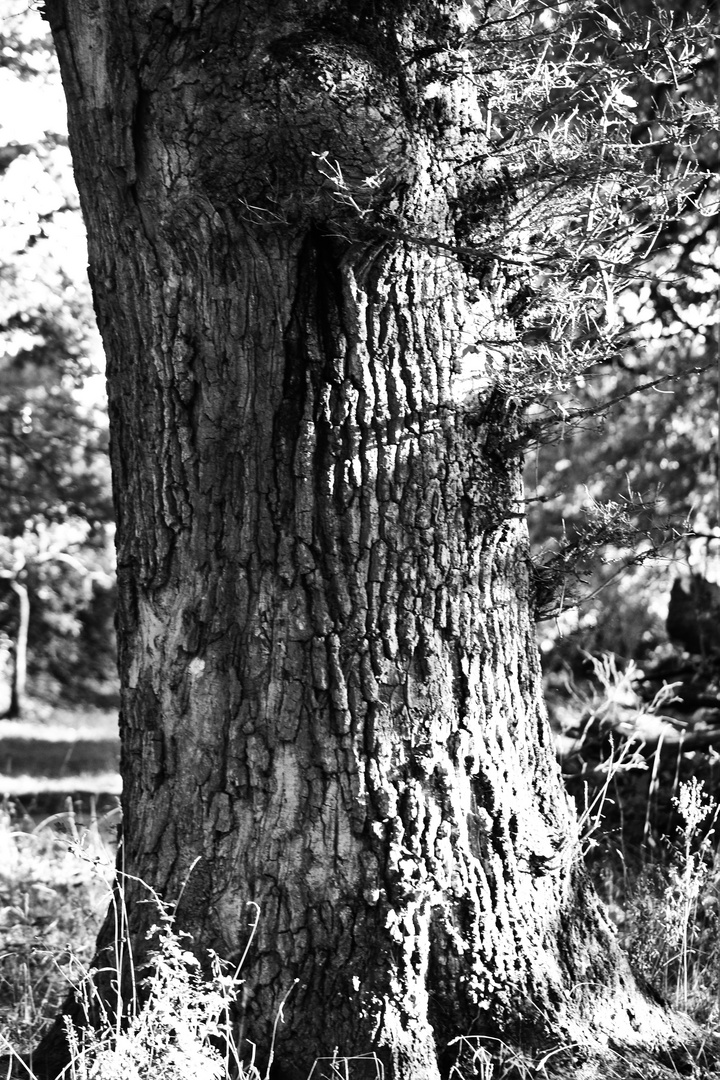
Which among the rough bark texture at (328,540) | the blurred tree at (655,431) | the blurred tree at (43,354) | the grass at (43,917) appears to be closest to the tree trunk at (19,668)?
the blurred tree at (43,354)

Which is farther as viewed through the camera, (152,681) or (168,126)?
(152,681)

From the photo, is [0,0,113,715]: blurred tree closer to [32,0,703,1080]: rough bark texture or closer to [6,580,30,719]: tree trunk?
[6,580,30,719]: tree trunk

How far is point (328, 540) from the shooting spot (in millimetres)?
2510

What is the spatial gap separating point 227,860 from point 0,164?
26.5 ft

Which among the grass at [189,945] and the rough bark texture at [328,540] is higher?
the rough bark texture at [328,540]

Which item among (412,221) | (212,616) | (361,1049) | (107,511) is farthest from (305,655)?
(107,511)

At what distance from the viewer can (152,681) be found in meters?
2.67

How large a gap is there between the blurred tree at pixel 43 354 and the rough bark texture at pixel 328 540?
3.34 metres

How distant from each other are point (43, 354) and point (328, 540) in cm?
840

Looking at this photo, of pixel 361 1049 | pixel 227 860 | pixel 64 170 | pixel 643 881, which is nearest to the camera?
pixel 361 1049

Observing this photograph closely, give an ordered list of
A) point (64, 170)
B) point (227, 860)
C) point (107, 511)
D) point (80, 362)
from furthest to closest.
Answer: point (107, 511) < point (80, 362) < point (64, 170) < point (227, 860)

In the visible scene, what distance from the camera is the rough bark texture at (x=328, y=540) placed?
2447mm

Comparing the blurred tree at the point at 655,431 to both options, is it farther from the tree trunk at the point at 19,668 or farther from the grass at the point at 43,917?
the tree trunk at the point at 19,668

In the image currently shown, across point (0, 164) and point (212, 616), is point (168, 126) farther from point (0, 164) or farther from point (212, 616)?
point (0, 164)
